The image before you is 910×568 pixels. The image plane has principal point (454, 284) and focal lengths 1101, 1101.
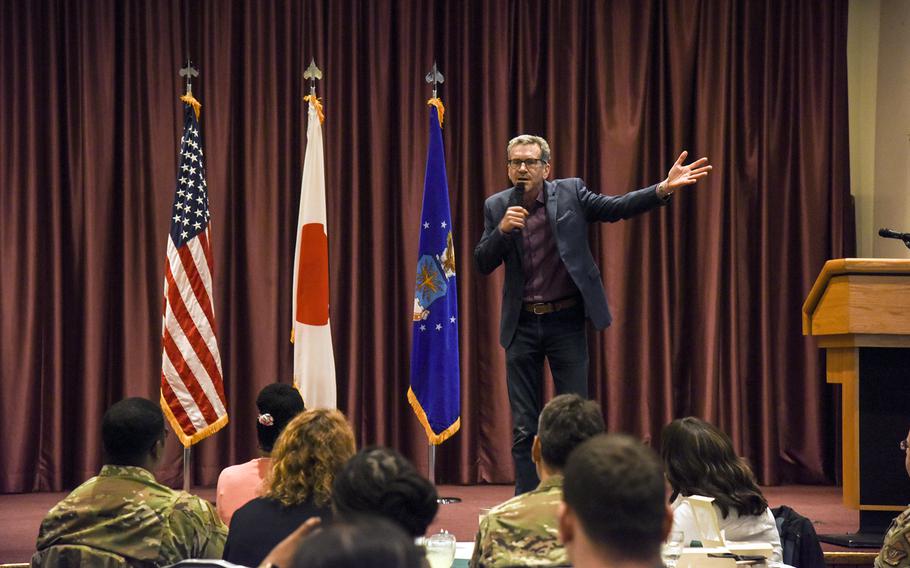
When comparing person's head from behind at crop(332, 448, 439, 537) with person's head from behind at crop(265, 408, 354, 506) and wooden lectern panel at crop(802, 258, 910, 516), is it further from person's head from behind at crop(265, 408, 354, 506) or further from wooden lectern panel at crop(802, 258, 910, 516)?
wooden lectern panel at crop(802, 258, 910, 516)

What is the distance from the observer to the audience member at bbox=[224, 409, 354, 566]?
8.14 ft

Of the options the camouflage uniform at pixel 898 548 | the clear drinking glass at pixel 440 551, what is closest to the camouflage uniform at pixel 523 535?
the clear drinking glass at pixel 440 551

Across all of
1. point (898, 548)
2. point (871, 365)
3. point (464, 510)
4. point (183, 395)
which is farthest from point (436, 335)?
point (898, 548)

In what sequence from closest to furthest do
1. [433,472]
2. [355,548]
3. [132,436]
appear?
[355,548] → [132,436] → [433,472]

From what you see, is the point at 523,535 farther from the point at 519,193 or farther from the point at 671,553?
the point at 519,193

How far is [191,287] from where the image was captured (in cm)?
559

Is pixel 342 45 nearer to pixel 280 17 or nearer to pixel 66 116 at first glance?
pixel 280 17

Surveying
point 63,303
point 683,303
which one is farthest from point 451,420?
point 63,303

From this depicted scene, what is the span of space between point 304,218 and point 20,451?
7.09 feet

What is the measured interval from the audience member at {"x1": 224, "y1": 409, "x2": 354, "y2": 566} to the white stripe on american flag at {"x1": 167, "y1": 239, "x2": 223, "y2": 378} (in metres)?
3.08

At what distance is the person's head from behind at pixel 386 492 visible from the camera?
191 centimetres

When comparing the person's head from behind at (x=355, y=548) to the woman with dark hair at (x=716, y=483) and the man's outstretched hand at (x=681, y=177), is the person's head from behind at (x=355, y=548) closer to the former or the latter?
the woman with dark hair at (x=716, y=483)

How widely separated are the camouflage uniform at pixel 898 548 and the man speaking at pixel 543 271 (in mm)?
2061

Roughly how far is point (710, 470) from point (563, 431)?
2.66 ft
